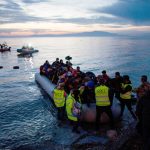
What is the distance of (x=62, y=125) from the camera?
43.3 feet

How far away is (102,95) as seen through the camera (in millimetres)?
11391

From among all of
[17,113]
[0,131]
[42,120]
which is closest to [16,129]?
[0,131]

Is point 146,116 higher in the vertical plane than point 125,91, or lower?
higher

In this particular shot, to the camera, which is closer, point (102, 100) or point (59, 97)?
point (102, 100)

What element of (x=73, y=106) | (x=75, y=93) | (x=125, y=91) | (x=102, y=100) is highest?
(x=75, y=93)

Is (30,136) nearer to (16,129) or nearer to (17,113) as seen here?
(16,129)

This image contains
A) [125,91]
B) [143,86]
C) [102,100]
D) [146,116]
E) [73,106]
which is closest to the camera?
[146,116]

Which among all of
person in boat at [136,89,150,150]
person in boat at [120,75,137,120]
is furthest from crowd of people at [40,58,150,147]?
person in boat at [136,89,150,150]

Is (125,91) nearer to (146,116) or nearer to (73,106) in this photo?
(73,106)

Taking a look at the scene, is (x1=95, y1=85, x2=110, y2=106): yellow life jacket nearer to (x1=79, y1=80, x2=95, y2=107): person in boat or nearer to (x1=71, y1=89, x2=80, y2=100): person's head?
(x1=71, y1=89, x2=80, y2=100): person's head

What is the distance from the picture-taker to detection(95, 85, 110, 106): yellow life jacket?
11305 millimetres

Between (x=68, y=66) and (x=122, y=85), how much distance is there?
8356 mm

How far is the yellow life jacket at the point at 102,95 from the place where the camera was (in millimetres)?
11305

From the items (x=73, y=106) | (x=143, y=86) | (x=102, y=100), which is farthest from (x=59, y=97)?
(x=143, y=86)
